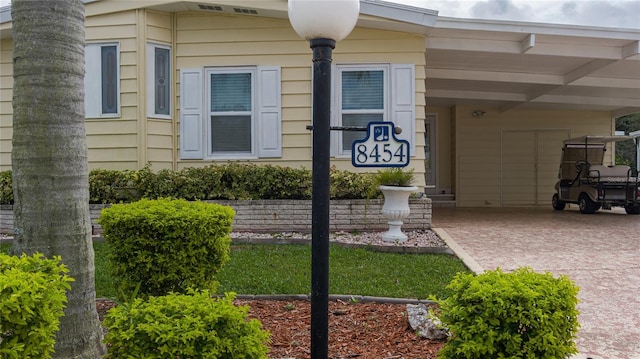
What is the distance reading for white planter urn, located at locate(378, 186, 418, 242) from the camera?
6.85 meters

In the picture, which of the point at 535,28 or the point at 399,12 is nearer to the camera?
the point at 399,12

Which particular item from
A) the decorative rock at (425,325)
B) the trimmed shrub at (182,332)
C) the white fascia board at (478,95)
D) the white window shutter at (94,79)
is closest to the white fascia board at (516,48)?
the white fascia board at (478,95)

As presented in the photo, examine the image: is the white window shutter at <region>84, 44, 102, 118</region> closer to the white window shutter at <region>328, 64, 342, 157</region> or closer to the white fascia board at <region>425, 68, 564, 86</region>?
the white window shutter at <region>328, 64, 342, 157</region>

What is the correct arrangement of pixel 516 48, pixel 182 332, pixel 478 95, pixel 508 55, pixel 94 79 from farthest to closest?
pixel 478 95, pixel 508 55, pixel 516 48, pixel 94 79, pixel 182 332

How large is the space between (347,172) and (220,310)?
5.92m

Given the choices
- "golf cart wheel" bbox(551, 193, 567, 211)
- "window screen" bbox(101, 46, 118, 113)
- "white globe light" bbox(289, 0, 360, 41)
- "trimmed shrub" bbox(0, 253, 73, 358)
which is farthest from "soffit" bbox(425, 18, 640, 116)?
"trimmed shrub" bbox(0, 253, 73, 358)

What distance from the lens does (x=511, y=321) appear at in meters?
2.22

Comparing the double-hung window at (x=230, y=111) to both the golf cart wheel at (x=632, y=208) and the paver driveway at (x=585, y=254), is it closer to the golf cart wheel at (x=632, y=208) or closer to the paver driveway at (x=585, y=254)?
the paver driveway at (x=585, y=254)

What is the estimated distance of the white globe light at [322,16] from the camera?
2.44 metres

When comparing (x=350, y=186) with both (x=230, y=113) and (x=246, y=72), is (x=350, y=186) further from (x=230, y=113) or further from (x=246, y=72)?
(x=246, y=72)

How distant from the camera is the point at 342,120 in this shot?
27.5 feet

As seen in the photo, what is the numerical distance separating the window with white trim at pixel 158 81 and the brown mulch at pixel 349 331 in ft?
16.3

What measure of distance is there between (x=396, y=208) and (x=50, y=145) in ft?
16.5

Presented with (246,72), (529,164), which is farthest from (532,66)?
(246,72)
